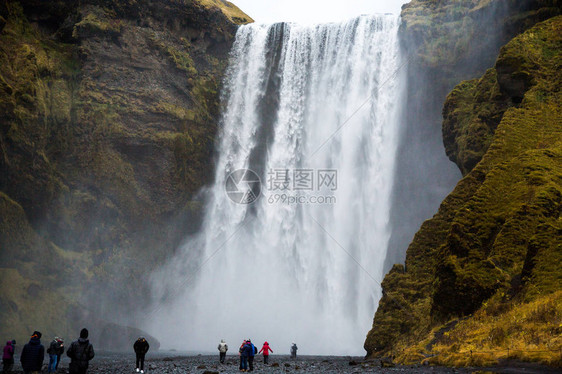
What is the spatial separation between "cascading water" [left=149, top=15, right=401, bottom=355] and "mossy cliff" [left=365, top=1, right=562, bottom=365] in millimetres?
16715

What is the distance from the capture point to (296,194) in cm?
4744

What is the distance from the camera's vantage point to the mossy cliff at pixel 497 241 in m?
14.7

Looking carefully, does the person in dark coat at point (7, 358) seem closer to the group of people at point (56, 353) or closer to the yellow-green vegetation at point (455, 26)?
the group of people at point (56, 353)

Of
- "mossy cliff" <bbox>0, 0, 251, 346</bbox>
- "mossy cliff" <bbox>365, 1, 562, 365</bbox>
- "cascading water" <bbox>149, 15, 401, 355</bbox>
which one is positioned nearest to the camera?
"mossy cliff" <bbox>365, 1, 562, 365</bbox>

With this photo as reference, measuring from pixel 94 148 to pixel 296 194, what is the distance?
19020mm

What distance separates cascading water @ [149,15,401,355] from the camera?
42.6m

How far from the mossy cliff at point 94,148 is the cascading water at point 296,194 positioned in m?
3.59

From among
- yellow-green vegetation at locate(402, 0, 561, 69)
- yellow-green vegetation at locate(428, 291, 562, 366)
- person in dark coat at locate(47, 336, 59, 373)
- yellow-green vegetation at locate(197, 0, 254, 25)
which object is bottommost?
person in dark coat at locate(47, 336, 59, 373)

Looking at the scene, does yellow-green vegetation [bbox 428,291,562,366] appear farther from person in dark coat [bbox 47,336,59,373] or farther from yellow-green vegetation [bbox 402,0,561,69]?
yellow-green vegetation [bbox 402,0,561,69]

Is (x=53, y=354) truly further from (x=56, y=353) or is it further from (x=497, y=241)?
(x=497, y=241)

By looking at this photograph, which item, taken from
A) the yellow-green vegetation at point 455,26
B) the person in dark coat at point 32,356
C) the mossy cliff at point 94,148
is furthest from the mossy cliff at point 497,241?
the mossy cliff at point 94,148

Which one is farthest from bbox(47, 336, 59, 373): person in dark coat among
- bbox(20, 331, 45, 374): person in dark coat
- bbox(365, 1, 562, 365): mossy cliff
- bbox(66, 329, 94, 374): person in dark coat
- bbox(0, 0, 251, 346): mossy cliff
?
bbox(0, 0, 251, 346): mossy cliff

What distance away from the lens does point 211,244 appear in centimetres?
4828

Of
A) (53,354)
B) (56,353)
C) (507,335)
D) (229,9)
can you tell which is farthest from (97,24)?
(507,335)
